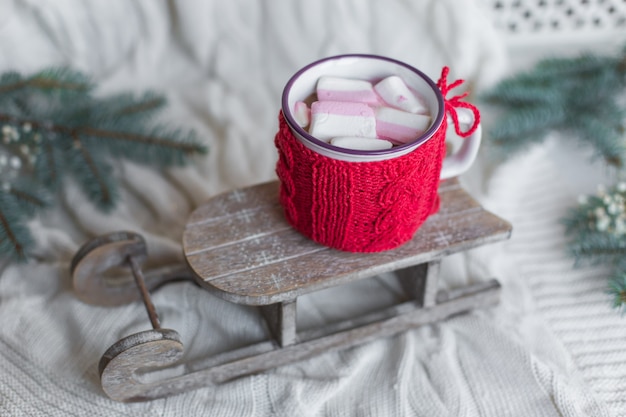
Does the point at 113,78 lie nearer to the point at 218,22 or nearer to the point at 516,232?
the point at 218,22

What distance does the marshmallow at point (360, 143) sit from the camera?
2.40ft

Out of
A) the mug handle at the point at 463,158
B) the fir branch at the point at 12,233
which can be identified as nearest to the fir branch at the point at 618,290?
the mug handle at the point at 463,158

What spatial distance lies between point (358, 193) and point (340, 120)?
8cm

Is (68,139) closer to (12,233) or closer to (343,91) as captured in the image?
(12,233)

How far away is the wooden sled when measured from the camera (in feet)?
2.60

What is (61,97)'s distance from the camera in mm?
1079

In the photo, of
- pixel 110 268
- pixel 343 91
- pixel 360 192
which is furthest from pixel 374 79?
pixel 110 268

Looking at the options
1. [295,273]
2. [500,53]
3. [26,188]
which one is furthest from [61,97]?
[500,53]

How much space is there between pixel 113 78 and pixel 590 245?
2.69 ft

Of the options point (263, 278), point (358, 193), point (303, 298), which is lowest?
point (303, 298)

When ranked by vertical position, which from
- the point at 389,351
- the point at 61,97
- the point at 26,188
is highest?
the point at 61,97

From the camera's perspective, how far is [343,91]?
799 millimetres

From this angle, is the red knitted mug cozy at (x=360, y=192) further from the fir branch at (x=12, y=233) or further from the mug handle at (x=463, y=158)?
the fir branch at (x=12, y=233)

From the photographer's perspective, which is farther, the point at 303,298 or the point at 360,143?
the point at 303,298
